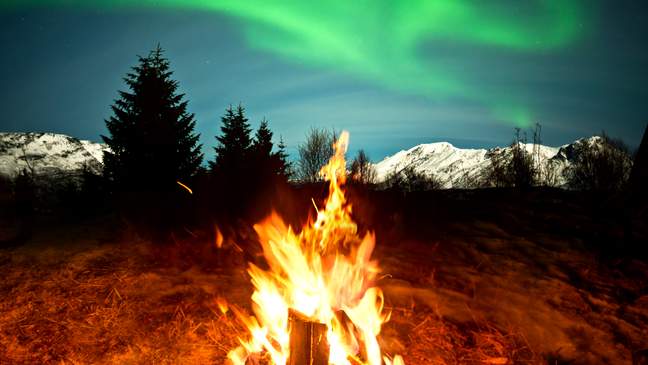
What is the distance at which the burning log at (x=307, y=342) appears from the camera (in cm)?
218

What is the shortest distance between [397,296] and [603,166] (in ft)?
33.4

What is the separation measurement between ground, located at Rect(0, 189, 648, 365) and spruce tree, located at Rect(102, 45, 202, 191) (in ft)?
49.7

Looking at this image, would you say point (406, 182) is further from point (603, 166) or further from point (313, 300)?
point (313, 300)

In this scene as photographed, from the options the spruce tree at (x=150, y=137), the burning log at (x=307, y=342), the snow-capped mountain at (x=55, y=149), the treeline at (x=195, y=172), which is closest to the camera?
the burning log at (x=307, y=342)

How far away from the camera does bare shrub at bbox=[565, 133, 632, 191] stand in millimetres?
9945

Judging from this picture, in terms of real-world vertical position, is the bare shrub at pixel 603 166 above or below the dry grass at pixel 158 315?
above

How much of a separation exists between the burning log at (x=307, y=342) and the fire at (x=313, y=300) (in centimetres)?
6

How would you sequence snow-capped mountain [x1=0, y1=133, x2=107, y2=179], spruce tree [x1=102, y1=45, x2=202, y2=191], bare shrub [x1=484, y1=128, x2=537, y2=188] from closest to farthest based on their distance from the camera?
bare shrub [x1=484, y1=128, x2=537, y2=188], spruce tree [x1=102, y1=45, x2=202, y2=191], snow-capped mountain [x1=0, y1=133, x2=107, y2=179]

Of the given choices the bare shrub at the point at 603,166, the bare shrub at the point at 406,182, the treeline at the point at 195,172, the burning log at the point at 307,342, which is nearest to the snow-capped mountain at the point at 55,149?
the treeline at the point at 195,172

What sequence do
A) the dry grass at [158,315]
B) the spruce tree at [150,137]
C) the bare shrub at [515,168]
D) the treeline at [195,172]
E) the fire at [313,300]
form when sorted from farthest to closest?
1. the spruce tree at [150,137]
2. the bare shrub at [515,168]
3. the treeline at [195,172]
4. the dry grass at [158,315]
5. the fire at [313,300]

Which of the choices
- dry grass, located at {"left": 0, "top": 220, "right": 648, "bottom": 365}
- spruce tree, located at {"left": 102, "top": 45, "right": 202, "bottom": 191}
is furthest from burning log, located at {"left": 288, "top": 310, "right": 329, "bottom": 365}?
spruce tree, located at {"left": 102, "top": 45, "right": 202, "bottom": 191}

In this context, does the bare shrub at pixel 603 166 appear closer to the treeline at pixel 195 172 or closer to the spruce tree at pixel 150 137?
the treeline at pixel 195 172

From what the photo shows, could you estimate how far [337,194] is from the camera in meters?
4.46

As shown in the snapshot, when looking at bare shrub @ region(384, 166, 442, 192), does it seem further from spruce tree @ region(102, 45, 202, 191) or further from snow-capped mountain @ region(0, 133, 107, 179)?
snow-capped mountain @ region(0, 133, 107, 179)
